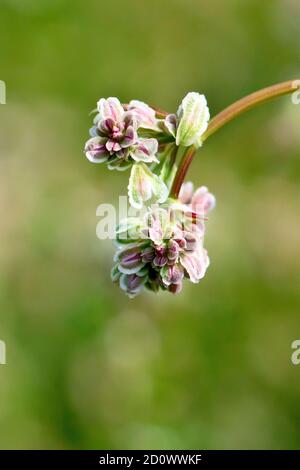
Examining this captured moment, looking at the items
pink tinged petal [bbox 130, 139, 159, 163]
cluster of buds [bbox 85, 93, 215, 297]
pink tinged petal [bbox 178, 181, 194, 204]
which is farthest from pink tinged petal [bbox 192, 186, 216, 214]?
pink tinged petal [bbox 130, 139, 159, 163]

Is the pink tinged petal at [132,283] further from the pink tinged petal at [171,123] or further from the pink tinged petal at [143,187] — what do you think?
the pink tinged petal at [171,123]

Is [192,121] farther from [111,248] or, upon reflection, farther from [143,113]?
[111,248]

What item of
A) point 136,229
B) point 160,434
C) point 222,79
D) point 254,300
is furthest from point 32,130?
point 136,229

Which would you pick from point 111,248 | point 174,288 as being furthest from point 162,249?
point 111,248

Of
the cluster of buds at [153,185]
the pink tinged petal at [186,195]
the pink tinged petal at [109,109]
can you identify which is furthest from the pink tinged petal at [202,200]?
the pink tinged petal at [109,109]

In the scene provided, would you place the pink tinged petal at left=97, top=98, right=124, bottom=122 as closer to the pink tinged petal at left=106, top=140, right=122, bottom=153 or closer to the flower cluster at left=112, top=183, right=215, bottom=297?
the pink tinged petal at left=106, top=140, right=122, bottom=153

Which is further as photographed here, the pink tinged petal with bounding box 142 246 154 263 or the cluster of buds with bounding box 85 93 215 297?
the pink tinged petal with bounding box 142 246 154 263

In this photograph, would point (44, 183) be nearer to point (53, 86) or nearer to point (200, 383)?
point (53, 86)

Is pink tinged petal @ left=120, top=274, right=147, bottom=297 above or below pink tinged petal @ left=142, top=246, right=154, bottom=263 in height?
below
